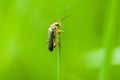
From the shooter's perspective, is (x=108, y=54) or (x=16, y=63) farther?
(x=16, y=63)

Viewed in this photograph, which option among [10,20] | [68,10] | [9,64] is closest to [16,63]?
[9,64]

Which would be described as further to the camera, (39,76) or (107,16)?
(39,76)

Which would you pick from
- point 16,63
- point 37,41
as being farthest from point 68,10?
point 16,63

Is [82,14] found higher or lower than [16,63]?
higher

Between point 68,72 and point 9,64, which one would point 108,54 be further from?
point 9,64

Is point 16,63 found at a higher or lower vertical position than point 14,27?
lower

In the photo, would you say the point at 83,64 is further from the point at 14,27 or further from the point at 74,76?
the point at 14,27
